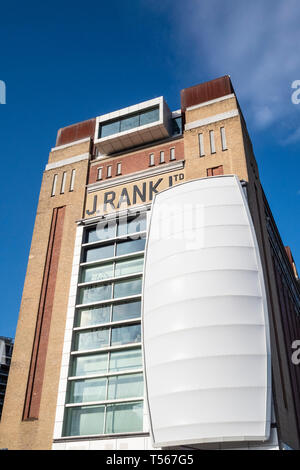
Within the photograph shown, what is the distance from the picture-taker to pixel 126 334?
2509cm

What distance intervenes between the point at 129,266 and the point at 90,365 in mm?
6444

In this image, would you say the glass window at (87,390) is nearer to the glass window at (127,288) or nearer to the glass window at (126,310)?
the glass window at (126,310)

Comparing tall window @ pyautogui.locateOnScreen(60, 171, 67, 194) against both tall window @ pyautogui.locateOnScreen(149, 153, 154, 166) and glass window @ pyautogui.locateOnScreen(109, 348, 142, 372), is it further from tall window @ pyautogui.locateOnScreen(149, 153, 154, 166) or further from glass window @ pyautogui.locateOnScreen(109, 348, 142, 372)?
glass window @ pyautogui.locateOnScreen(109, 348, 142, 372)

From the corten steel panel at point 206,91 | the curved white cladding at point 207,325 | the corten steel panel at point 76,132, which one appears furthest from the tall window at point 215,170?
the corten steel panel at point 76,132

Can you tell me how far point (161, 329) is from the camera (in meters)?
21.4

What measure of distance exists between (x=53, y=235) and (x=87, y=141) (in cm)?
879

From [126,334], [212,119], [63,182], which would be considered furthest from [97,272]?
[212,119]

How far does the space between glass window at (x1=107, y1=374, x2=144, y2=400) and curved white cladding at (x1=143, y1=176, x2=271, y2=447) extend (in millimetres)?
2549

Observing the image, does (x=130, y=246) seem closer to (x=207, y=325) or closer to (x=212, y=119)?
(x=207, y=325)

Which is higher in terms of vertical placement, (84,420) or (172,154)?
(172,154)

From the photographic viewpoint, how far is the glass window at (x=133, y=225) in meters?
28.7
